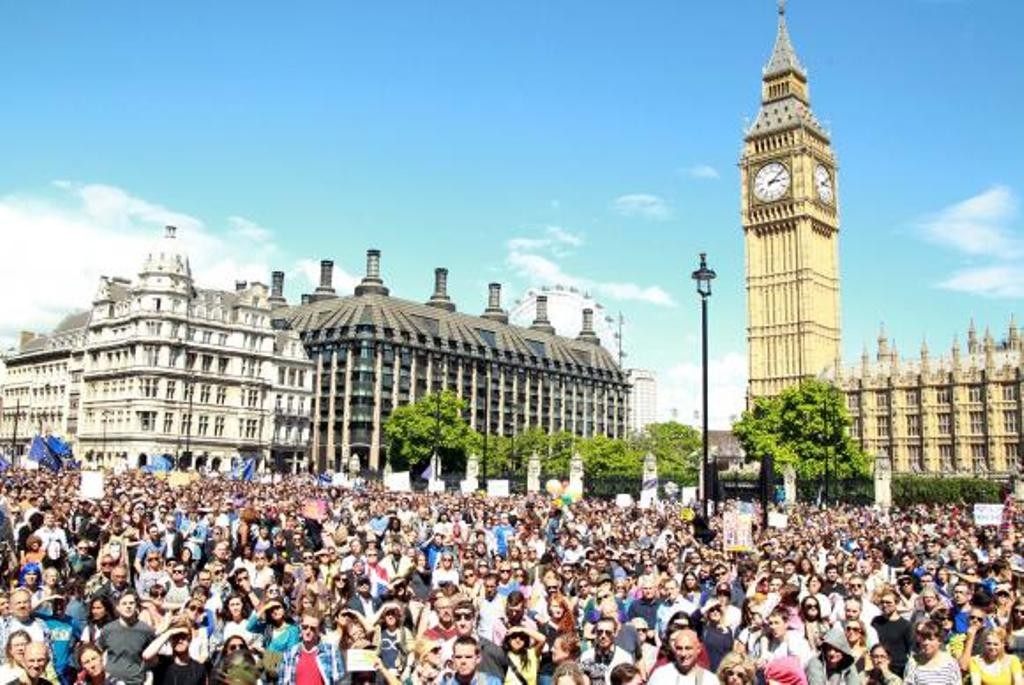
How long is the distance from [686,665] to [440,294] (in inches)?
5265

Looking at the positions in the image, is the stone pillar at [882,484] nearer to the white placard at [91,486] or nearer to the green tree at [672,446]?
the white placard at [91,486]

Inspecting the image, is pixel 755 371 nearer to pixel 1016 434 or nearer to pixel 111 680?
pixel 1016 434

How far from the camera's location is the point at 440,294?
140m

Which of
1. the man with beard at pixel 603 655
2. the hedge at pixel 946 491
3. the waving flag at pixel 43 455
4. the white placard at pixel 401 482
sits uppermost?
the waving flag at pixel 43 455

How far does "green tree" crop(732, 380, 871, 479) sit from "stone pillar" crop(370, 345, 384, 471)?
136ft

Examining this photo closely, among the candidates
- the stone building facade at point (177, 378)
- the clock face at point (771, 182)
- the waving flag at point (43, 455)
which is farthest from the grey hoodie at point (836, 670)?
the clock face at point (771, 182)

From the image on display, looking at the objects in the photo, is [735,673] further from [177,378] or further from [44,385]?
[44,385]

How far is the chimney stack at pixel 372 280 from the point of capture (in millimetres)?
126375

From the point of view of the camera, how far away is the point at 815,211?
115 m

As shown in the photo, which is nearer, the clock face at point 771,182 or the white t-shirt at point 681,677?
the white t-shirt at point 681,677

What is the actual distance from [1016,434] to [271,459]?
73.1 meters

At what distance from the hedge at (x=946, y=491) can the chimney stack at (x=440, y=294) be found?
250 feet

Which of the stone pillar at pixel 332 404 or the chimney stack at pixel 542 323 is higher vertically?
the chimney stack at pixel 542 323

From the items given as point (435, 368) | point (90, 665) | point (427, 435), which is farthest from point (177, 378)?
point (90, 665)
